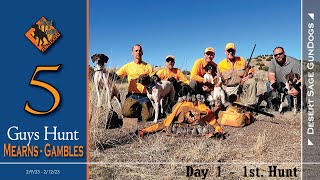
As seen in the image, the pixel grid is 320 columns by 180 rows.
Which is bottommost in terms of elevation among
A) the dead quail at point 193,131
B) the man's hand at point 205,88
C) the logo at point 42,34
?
the dead quail at point 193,131

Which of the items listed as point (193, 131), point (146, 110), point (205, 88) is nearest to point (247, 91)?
point (205, 88)

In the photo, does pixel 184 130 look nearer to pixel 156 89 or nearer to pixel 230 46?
pixel 156 89

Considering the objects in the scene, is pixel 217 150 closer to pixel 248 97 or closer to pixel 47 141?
pixel 248 97

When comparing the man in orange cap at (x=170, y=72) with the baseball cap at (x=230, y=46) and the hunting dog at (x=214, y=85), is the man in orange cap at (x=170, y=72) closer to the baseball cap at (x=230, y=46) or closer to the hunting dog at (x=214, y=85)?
the hunting dog at (x=214, y=85)

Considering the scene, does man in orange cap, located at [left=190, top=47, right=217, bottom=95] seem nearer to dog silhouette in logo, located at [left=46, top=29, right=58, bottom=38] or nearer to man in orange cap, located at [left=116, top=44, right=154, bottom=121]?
man in orange cap, located at [left=116, top=44, right=154, bottom=121]

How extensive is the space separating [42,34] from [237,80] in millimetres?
1923

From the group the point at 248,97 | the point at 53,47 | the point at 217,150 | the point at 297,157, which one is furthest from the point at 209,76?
the point at 53,47

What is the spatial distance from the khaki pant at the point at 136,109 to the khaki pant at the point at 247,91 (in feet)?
2.50

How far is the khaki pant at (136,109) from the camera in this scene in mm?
5715

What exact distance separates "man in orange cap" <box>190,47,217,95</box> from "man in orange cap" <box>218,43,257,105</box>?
0.10m

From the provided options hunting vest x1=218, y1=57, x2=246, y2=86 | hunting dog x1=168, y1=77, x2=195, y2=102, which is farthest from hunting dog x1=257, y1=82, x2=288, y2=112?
hunting dog x1=168, y1=77, x2=195, y2=102

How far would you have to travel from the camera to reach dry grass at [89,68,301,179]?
17.8ft

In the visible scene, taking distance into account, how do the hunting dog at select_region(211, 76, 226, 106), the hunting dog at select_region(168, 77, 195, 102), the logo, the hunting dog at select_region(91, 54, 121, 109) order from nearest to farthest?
the logo
the hunting dog at select_region(91, 54, 121, 109)
the hunting dog at select_region(211, 76, 226, 106)
the hunting dog at select_region(168, 77, 195, 102)

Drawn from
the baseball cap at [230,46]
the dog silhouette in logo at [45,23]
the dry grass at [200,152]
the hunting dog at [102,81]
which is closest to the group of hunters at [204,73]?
the baseball cap at [230,46]
